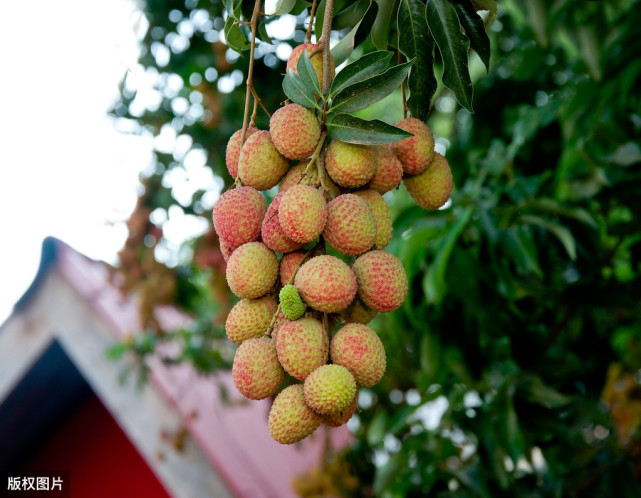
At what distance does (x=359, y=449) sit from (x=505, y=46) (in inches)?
84.1

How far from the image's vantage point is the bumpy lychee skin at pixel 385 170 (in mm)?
756

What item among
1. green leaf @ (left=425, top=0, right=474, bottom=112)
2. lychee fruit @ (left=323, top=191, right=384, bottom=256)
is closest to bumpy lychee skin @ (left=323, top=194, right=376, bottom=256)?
lychee fruit @ (left=323, top=191, right=384, bottom=256)

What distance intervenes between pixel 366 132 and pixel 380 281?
0.56 ft

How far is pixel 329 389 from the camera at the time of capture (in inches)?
24.5

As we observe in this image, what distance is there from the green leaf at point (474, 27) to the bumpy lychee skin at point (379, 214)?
261 millimetres

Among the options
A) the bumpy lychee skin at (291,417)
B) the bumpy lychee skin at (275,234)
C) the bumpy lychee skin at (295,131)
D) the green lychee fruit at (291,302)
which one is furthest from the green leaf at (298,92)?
the bumpy lychee skin at (291,417)

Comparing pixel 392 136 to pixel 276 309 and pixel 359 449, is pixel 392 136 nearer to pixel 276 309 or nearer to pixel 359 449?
pixel 276 309

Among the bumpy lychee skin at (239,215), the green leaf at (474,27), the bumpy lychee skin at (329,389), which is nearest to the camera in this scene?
the bumpy lychee skin at (329,389)

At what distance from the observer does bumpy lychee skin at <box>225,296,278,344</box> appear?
0.71 meters

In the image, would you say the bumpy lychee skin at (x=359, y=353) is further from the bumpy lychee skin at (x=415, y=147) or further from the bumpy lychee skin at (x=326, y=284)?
the bumpy lychee skin at (x=415, y=147)

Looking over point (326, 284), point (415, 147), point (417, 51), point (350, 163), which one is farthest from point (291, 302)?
point (417, 51)

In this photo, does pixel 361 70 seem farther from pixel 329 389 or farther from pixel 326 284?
pixel 329 389

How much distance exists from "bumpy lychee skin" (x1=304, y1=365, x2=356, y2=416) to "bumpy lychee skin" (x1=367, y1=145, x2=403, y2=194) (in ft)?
0.80

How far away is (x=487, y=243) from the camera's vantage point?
1.35m
